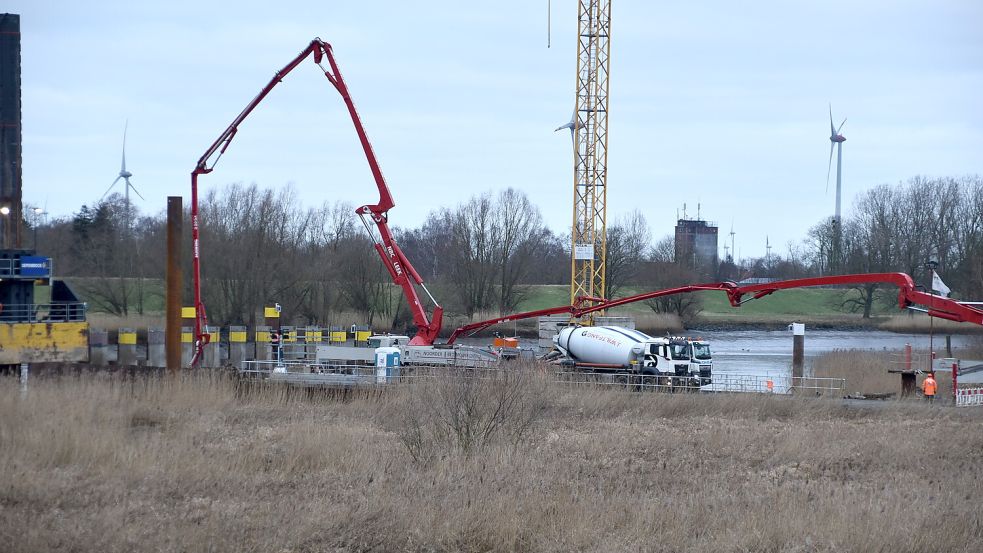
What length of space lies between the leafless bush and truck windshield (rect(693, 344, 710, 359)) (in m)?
19.4

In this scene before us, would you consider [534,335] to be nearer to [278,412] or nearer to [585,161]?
[585,161]

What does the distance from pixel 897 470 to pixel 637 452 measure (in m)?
4.79

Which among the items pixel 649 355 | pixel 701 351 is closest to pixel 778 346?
pixel 701 351

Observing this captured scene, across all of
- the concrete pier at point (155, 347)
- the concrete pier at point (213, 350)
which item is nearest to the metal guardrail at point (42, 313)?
the concrete pier at point (155, 347)

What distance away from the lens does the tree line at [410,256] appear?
61.2 meters

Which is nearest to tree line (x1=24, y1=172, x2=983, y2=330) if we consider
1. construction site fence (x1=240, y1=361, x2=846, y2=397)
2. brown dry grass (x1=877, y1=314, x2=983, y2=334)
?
brown dry grass (x1=877, y1=314, x2=983, y2=334)

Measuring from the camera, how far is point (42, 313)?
4509 centimetres

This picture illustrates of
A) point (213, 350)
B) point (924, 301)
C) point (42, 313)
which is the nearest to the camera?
point (924, 301)

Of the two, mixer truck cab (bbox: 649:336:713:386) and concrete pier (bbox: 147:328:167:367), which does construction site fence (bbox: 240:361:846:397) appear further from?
concrete pier (bbox: 147:328:167:367)

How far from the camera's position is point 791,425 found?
24.6 m

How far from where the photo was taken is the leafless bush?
1697 centimetres

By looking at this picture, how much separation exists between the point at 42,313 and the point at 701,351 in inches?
1183

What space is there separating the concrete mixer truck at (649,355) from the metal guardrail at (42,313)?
22.8m

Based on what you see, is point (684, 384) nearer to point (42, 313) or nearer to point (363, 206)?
point (363, 206)
